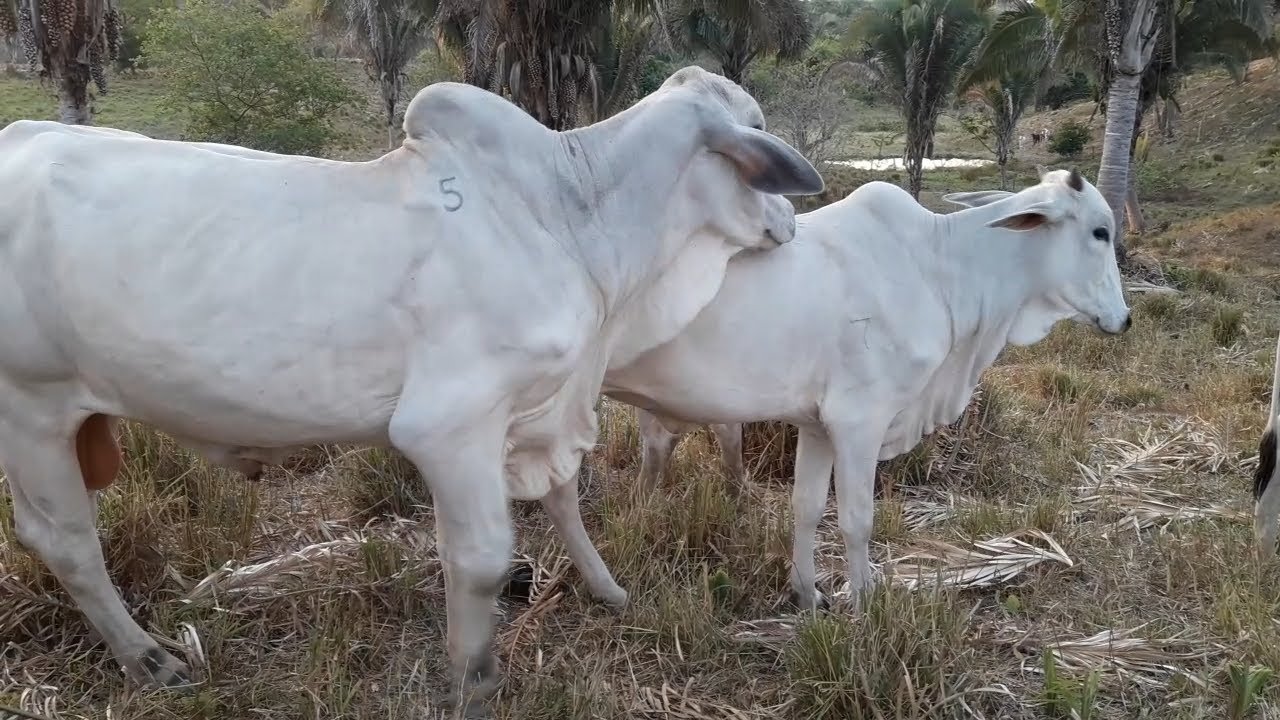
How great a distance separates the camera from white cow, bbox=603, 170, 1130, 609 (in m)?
2.80

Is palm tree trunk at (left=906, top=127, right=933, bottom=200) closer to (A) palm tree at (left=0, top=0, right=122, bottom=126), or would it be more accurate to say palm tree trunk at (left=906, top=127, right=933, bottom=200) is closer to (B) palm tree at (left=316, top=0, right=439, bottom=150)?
(B) palm tree at (left=316, top=0, right=439, bottom=150)

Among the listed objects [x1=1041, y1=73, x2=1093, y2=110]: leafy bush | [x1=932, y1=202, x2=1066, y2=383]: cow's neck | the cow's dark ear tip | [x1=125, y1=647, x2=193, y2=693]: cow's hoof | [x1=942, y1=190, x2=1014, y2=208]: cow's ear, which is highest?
the cow's dark ear tip

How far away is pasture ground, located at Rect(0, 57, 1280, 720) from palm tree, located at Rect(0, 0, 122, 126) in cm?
523

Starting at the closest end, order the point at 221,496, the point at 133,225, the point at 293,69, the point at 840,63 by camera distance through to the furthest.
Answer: the point at 133,225
the point at 221,496
the point at 293,69
the point at 840,63

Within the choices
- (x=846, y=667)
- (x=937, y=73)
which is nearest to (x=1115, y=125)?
(x=937, y=73)

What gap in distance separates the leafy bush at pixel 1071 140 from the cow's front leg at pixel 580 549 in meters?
28.5

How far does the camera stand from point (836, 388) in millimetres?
2871

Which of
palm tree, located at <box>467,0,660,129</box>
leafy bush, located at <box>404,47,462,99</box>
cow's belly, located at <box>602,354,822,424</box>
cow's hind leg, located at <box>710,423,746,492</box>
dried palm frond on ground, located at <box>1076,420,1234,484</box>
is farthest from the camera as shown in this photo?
leafy bush, located at <box>404,47,462,99</box>

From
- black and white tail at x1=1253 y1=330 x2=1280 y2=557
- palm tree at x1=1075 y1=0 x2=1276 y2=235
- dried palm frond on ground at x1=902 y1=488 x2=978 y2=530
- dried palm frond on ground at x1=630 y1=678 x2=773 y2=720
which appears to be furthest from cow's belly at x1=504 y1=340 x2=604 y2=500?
palm tree at x1=1075 y1=0 x2=1276 y2=235

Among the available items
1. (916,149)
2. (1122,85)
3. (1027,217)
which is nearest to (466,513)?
(1027,217)

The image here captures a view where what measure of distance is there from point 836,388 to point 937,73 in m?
17.2

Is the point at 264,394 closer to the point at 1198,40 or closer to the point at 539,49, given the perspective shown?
the point at 539,49

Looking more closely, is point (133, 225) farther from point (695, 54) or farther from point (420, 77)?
point (420, 77)

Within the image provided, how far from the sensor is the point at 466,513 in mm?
2070
